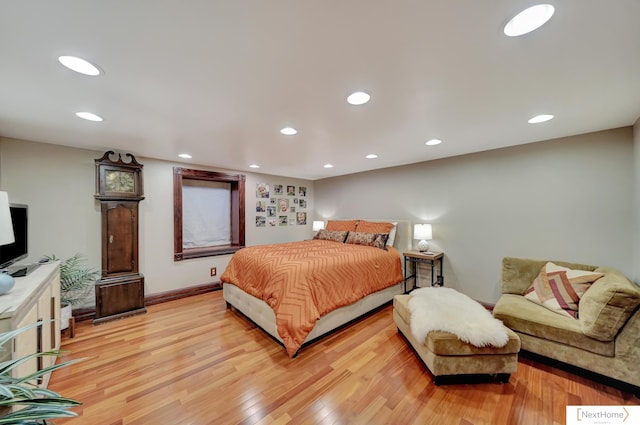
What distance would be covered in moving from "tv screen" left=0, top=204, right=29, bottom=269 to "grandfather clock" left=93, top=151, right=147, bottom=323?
88 centimetres

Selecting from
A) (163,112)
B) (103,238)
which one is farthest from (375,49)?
(103,238)

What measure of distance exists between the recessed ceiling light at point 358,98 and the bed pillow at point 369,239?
2.46 metres

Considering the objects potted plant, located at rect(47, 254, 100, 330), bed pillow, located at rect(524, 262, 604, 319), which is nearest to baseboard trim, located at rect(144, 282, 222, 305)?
potted plant, located at rect(47, 254, 100, 330)

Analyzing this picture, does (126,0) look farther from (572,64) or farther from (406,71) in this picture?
(572,64)

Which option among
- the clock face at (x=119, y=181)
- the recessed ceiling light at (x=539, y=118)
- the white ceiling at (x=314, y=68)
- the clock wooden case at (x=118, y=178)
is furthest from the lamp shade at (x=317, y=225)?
the recessed ceiling light at (x=539, y=118)

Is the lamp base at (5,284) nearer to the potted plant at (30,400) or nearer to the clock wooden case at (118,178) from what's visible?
the potted plant at (30,400)

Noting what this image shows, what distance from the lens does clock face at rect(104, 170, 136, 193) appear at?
307cm

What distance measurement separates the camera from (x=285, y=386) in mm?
1847

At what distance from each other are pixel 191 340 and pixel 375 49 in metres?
3.00

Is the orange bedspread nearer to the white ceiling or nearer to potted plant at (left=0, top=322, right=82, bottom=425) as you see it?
the white ceiling

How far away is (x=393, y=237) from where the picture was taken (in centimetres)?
402

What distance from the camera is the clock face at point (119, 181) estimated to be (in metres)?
3.07

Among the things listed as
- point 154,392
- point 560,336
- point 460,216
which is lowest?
A: point 154,392

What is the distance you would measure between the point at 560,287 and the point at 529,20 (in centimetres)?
238
